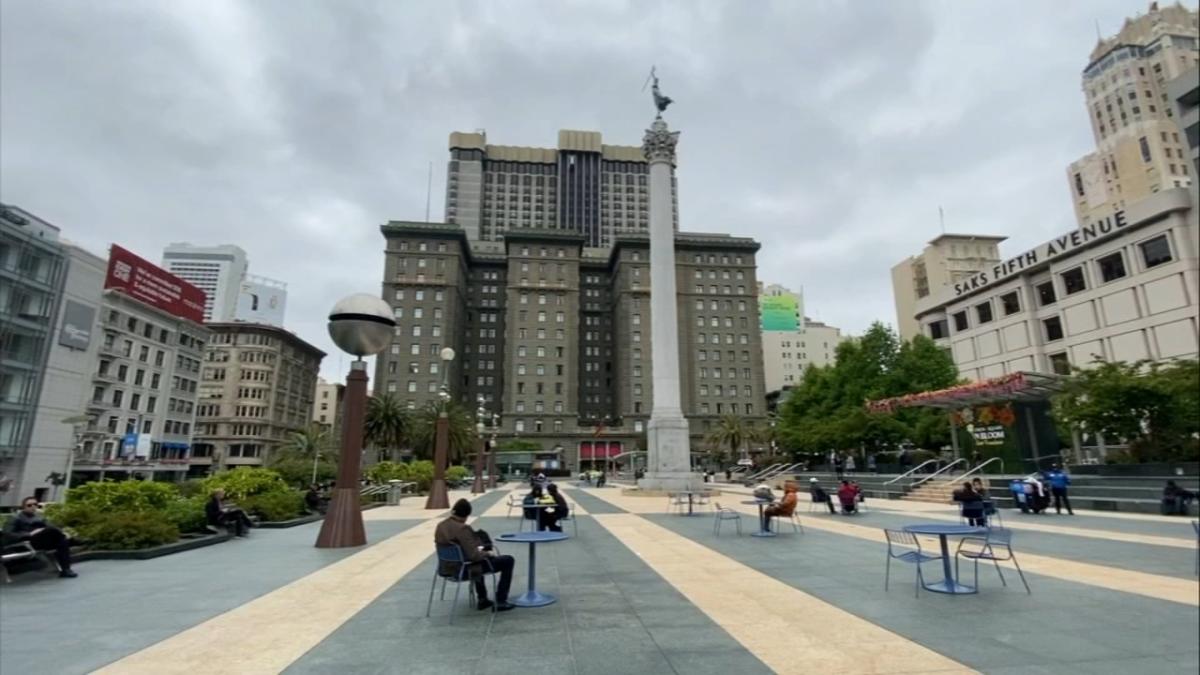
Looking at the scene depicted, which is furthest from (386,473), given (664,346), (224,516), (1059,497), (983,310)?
(983,310)

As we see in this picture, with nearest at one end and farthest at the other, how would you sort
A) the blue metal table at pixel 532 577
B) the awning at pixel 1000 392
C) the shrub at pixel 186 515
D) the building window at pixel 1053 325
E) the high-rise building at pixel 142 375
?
the building window at pixel 1053 325 < the blue metal table at pixel 532 577 < the shrub at pixel 186 515 < the awning at pixel 1000 392 < the high-rise building at pixel 142 375

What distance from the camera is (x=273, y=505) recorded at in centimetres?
1656

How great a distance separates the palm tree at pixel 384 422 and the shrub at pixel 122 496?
133 ft

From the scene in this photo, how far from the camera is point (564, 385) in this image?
85.7 metres

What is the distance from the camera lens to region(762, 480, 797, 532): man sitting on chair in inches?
508

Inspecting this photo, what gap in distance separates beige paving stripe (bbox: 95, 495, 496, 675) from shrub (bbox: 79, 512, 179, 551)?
14.7ft

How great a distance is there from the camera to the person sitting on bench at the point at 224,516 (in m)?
13.6

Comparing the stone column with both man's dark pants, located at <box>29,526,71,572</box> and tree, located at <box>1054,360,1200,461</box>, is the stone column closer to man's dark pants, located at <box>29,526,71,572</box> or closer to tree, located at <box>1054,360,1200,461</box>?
tree, located at <box>1054,360,1200,461</box>

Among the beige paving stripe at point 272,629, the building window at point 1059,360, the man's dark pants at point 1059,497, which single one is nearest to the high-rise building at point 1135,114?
the building window at point 1059,360

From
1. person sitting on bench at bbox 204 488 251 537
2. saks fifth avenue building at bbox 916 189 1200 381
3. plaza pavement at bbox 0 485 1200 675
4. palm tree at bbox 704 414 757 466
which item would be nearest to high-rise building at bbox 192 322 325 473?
palm tree at bbox 704 414 757 466

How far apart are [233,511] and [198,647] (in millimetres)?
9646

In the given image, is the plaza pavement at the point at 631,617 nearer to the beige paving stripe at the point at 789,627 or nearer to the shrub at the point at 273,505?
the beige paving stripe at the point at 789,627

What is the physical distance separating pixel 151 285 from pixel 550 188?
81331 millimetres

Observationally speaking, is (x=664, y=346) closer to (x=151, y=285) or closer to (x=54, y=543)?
(x=54, y=543)
